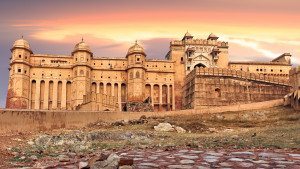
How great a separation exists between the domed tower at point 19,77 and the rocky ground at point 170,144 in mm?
33107

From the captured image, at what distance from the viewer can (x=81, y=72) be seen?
63219 mm

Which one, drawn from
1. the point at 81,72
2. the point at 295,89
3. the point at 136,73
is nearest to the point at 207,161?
the point at 295,89

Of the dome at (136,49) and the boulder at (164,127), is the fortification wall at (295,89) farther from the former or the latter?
the dome at (136,49)

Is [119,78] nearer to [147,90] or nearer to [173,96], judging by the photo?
[147,90]

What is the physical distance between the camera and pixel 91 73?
6538 cm

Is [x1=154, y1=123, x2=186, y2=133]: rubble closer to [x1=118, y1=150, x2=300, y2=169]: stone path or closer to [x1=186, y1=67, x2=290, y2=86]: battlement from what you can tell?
[x1=118, y1=150, x2=300, y2=169]: stone path

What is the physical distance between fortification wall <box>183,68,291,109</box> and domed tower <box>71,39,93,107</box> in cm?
1790

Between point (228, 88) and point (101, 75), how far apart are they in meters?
23.0

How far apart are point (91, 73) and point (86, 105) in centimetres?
2134

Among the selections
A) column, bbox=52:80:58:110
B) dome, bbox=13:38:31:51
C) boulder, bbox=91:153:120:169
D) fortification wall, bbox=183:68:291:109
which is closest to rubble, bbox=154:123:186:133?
boulder, bbox=91:153:120:169

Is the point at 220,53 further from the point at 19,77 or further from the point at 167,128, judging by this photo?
the point at 167,128

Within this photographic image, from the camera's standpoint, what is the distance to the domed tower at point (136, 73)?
63188 millimetres

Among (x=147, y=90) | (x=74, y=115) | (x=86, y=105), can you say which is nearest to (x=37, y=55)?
(x=147, y=90)

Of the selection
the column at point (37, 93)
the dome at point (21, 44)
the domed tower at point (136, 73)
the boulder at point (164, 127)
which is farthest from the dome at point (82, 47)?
the boulder at point (164, 127)
